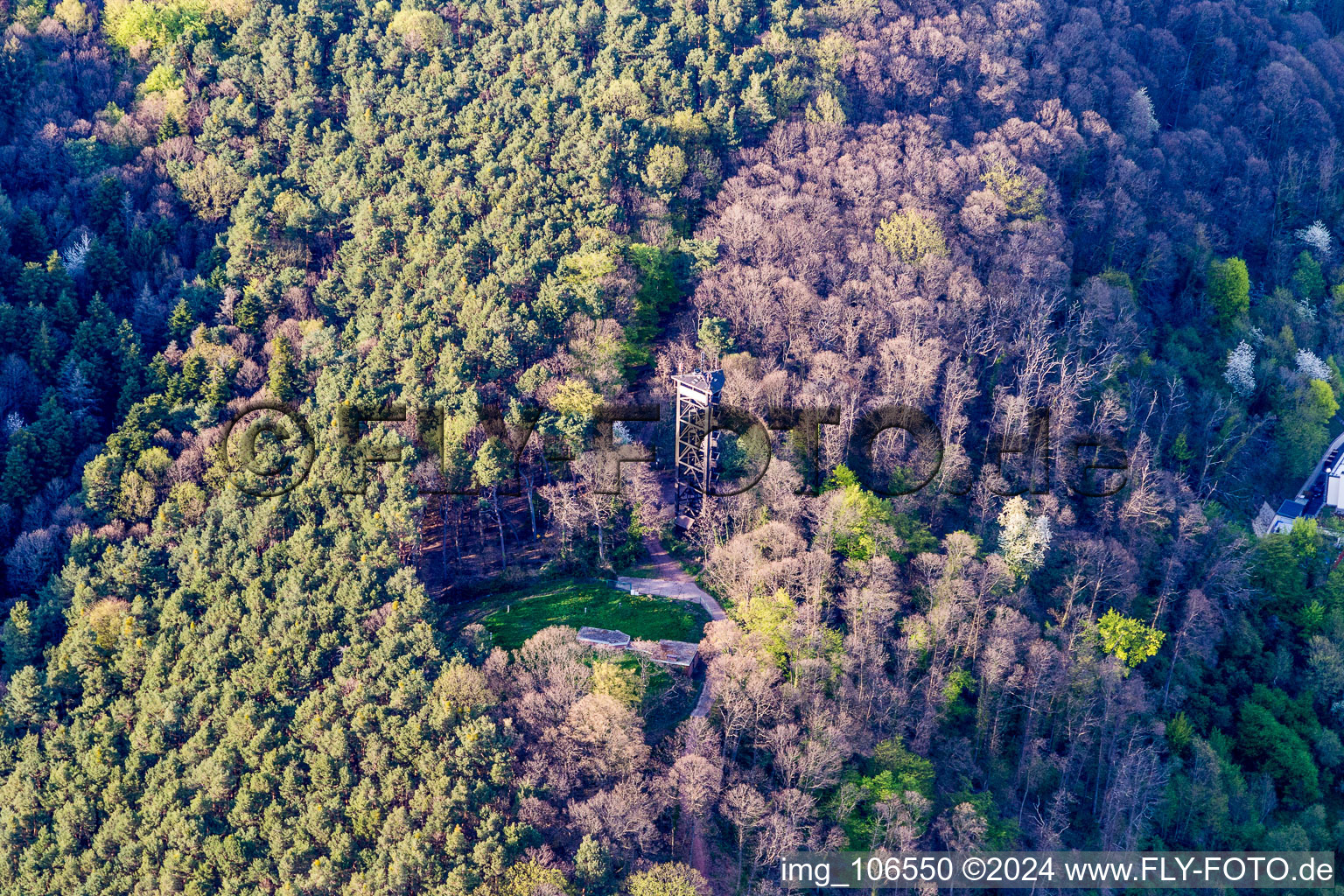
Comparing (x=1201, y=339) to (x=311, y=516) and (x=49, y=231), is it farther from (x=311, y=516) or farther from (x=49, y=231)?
(x=49, y=231)

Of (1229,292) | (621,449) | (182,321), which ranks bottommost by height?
(621,449)

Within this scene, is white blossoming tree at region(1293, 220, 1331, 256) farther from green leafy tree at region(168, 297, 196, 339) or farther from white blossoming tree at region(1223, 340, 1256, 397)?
green leafy tree at region(168, 297, 196, 339)

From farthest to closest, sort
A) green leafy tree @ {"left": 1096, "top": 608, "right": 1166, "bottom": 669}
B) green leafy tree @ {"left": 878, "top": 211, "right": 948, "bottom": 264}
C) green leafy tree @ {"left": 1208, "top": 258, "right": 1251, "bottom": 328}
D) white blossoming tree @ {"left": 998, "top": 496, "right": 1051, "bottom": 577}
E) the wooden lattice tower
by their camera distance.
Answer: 1. green leafy tree @ {"left": 1208, "top": 258, "right": 1251, "bottom": 328}
2. green leafy tree @ {"left": 878, "top": 211, "right": 948, "bottom": 264}
3. white blossoming tree @ {"left": 998, "top": 496, "right": 1051, "bottom": 577}
4. green leafy tree @ {"left": 1096, "top": 608, "right": 1166, "bottom": 669}
5. the wooden lattice tower

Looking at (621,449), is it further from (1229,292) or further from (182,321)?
(1229,292)

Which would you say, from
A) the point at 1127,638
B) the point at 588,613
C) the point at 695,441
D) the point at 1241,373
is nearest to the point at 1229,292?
the point at 1241,373

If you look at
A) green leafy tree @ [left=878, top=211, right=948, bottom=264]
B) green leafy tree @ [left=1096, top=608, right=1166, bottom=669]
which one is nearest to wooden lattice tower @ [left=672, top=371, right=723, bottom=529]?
green leafy tree @ [left=878, top=211, right=948, bottom=264]

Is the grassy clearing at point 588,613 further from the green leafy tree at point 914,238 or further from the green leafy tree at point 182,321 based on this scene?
the green leafy tree at point 914,238

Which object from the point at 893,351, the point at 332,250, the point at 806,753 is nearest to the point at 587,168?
the point at 332,250

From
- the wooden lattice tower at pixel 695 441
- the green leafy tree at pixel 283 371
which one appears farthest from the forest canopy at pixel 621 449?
the wooden lattice tower at pixel 695 441

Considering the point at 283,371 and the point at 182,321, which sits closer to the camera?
the point at 283,371
